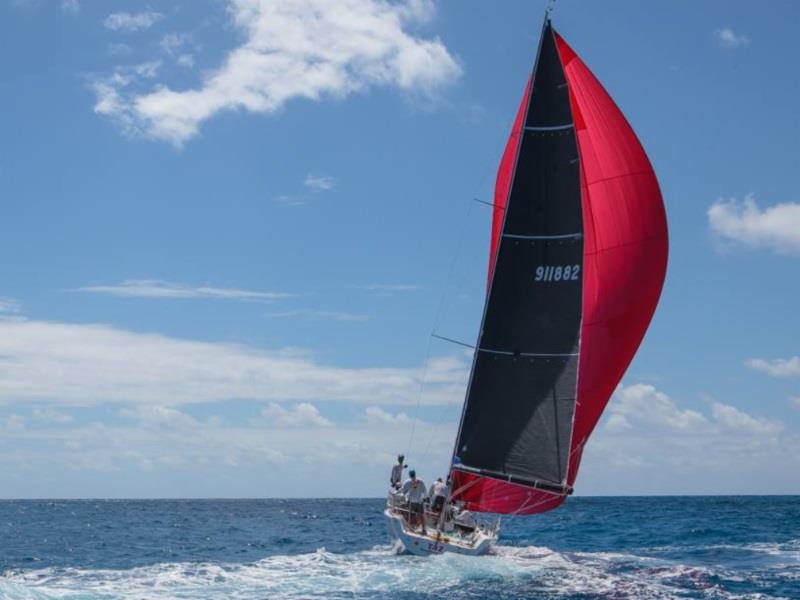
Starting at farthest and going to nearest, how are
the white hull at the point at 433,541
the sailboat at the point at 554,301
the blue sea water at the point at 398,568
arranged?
1. the sailboat at the point at 554,301
2. the white hull at the point at 433,541
3. the blue sea water at the point at 398,568

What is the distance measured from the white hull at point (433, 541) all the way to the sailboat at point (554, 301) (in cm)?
3

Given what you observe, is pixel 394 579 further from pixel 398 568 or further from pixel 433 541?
pixel 433 541

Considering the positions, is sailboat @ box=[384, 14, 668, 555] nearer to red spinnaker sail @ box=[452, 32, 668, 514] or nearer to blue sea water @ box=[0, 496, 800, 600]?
red spinnaker sail @ box=[452, 32, 668, 514]

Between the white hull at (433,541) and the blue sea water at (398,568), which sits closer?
the blue sea water at (398,568)

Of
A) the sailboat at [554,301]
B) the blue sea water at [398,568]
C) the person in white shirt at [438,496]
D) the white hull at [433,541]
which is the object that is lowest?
the blue sea water at [398,568]

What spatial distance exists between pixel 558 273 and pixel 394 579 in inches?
306

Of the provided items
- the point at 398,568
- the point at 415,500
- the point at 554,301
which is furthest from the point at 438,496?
the point at 554,301

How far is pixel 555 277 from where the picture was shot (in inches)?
859

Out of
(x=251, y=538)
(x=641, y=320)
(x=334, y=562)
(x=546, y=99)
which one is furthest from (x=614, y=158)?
(x=251, y=538)

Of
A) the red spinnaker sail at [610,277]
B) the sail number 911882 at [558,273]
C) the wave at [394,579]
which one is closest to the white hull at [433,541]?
the wave at [394,579]

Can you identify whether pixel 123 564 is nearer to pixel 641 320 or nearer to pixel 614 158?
pixel 641 320

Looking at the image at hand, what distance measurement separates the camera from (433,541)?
2138cm

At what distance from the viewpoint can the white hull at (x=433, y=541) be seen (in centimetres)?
2141

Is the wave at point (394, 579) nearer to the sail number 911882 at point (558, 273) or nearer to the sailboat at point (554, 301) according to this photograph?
the sailboat at point (554, 301)
